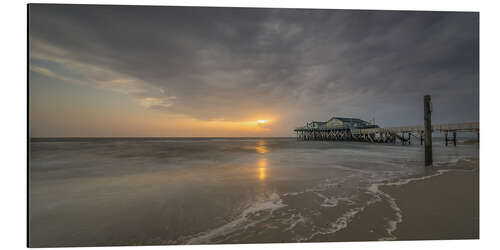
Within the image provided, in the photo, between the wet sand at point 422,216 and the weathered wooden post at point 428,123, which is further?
Answer: the weathered wooden post at point 428,123

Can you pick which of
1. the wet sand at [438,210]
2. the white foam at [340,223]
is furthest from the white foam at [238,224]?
the wet sand at [438,210]

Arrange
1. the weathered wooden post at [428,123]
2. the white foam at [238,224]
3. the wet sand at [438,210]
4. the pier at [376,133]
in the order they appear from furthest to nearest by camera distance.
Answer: the pier at [376,133] → the weathered wooden post at [428,123] → the wet sand at [438,210] → the white foam at [238,224]

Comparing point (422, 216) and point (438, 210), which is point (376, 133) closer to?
point (438, 210)

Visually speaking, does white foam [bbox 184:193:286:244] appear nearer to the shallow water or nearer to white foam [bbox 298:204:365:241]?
the shallow water

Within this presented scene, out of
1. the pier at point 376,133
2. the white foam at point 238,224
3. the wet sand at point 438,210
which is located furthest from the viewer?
the pier at point 376,133

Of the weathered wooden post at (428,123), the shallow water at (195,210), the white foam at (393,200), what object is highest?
the weathered wooden post at (428,123)

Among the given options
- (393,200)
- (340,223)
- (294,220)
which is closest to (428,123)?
(393,200)

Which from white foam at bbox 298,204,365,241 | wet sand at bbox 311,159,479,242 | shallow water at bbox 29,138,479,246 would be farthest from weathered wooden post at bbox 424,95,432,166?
white foam at bbox 298,204,365,241

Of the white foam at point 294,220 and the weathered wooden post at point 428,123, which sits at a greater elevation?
the weathered wooden post at point 428,123

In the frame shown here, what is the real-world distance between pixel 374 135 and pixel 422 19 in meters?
22.7

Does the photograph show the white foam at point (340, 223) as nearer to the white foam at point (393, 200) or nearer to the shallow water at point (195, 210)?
the shallow water at point (195, 210)
